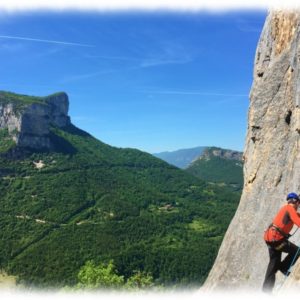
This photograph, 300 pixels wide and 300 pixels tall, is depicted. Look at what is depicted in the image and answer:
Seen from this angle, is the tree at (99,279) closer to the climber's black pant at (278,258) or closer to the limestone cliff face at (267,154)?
the limestone cliff face at (267,154)

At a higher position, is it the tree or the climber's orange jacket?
the climber's orange jacket

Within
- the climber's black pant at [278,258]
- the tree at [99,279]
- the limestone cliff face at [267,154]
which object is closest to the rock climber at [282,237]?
the climber's black pant at [278,258]

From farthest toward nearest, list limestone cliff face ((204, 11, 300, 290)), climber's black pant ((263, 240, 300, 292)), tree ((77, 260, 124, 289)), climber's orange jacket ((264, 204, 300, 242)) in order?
1. tree ((77, 260, 124, 289))
2. limestone cliff face ((204, 11, 300, 290))
3. climber's black pant ((263, 240, 300, 292))
4. climber's orange jacket ((264, 204, 300, 242))

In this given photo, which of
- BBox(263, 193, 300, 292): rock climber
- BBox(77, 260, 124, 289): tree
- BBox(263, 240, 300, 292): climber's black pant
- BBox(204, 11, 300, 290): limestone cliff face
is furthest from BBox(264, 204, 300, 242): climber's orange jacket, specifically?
BBox(77, 260, 124, 289): tree

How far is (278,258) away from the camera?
14.2 metres

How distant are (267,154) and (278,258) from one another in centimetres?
870

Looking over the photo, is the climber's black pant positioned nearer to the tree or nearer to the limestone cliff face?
the limestone cliff face

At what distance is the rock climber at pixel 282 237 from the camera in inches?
534

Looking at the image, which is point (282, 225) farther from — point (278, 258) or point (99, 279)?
point (99, 279)

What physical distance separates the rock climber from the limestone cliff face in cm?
386

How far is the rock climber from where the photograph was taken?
534 inches

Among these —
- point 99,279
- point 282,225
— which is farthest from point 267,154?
point 99,279

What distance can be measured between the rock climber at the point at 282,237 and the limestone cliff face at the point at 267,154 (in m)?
3.86

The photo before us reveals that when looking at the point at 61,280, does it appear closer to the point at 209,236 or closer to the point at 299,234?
the point at 209,236
